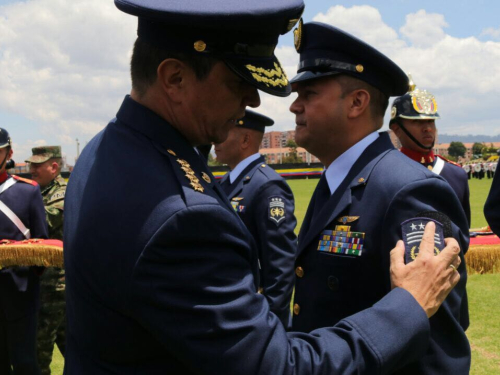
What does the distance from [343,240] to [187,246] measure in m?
1.17

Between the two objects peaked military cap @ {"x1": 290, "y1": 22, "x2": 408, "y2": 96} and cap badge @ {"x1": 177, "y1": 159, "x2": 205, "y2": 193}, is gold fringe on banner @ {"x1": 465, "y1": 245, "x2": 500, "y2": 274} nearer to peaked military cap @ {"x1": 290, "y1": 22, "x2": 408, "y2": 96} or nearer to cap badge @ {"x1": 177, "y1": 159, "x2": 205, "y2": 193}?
peaked military cap @ {"x1": 290, "y1": 22, "x2": 408, "y2": 96}

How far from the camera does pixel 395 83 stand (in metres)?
2.71

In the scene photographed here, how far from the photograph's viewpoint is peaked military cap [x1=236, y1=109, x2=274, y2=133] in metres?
5.51

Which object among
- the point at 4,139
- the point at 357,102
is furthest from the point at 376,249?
the point at 4,139

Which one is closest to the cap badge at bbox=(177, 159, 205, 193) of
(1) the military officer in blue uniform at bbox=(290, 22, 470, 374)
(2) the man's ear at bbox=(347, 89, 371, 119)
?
(1) the military officer in blue uniform at bbox=(290, 22, 470, 374)

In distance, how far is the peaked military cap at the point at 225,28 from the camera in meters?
1.43

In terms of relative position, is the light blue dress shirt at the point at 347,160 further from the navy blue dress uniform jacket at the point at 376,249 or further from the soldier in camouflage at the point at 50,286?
the soldier in camouflage at the point at 50,286

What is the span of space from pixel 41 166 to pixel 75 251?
5400 mm

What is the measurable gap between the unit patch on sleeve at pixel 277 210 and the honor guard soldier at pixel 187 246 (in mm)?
2856

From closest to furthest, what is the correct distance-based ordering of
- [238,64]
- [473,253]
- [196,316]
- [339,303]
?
[196,316], [238,64], [339,303], [473,253]

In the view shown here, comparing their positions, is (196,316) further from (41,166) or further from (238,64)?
(41,166)

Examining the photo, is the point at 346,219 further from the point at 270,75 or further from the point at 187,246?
the point at 187,246

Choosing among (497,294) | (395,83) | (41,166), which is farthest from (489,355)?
(41,166)

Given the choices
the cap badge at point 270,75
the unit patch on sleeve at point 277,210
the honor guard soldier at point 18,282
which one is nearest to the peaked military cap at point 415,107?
the unit patch on sleeve at point 277,210
